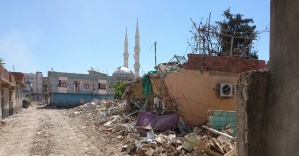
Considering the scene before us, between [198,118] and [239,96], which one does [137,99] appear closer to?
[198,118]

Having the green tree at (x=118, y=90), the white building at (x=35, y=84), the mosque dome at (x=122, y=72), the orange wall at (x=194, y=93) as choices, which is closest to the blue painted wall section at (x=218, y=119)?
the orange wall at (x=194, y=93)

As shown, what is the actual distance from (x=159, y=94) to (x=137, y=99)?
3586 mm

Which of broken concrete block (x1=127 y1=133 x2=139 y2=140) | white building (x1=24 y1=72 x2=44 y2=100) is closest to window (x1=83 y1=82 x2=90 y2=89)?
white building (x1=24 y1=72 x2=44 y2=100)

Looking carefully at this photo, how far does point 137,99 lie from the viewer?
53.1 ft

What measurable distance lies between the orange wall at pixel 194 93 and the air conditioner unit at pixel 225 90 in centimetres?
22

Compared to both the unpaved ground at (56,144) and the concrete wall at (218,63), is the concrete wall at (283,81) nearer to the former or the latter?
the unpaved ground at (56,144)

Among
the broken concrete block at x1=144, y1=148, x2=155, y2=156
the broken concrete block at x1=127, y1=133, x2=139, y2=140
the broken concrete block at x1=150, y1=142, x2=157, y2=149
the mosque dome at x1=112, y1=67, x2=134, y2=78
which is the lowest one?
the broken concrete block at x1=127, y1=133, x2=139, y2=140

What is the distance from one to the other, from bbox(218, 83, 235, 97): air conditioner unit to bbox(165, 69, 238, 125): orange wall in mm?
218

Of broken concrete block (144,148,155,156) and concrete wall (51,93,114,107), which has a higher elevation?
broken concrete block (144,148,155,156)

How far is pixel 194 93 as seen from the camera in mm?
11664

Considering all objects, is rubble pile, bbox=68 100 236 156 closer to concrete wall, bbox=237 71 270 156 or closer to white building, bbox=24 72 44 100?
concrete wall, bbox=237 71 270 156

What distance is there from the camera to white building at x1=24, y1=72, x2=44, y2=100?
4966 cm

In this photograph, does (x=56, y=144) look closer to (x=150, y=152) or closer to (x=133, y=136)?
(x=133, y=136)

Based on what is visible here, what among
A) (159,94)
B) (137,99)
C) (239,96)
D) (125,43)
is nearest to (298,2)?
(239,96)
